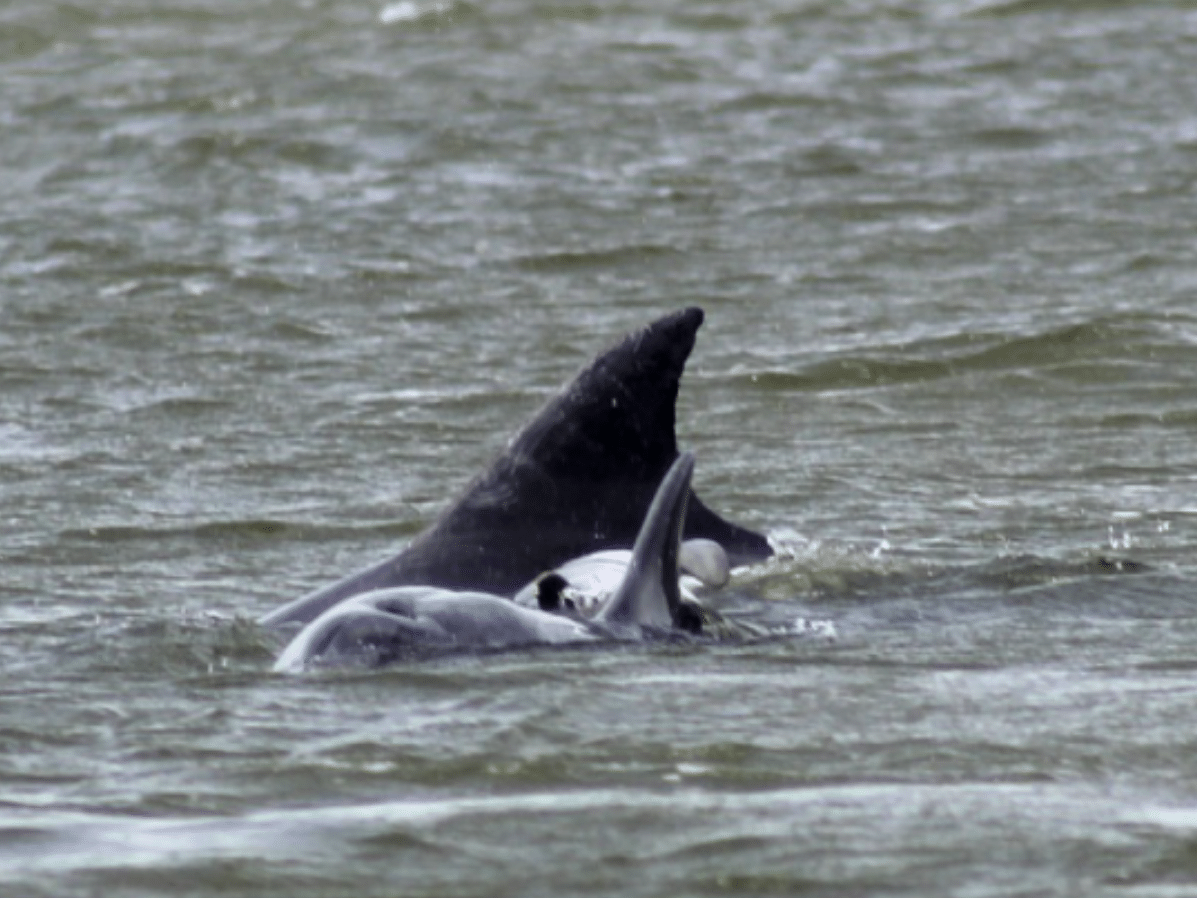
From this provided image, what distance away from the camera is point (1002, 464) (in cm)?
1133

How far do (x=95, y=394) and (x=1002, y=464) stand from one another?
4264 mm

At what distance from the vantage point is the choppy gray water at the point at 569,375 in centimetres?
574

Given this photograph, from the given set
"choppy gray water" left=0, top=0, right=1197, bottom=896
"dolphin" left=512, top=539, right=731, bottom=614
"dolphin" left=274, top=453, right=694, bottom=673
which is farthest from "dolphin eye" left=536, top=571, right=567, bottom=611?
"choppy gray water" left=0, top=0, right=1197, bottom=896

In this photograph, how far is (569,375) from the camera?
13281 millimetres

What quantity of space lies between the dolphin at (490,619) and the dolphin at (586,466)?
2.38ft

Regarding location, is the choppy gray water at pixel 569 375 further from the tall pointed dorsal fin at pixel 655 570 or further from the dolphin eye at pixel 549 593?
the dolphin eye at pixel 549 593

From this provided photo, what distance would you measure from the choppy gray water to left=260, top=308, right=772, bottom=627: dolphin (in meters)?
0.50

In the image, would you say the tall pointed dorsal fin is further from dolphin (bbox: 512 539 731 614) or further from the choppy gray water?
the choppy gray water

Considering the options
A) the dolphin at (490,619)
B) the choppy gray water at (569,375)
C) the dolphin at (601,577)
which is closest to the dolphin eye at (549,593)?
the dolphin at (601,577)

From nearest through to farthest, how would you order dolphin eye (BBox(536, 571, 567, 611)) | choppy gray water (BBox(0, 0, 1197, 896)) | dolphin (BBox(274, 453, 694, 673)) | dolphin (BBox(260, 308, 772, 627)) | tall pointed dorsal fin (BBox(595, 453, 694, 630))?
choppy gray water (BBox(0, 0, 1197, 896)) < dolphin (BBox(274, 453, 694, 673)) < tall pointed dorsal fin (BBox(595, 453, 694, 630)) < dolphin eye (BBox(536, 571, 567, 611)) < dolphin (BBox(260, 308, 772, 627))

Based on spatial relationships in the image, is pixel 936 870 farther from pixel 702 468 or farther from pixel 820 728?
pixel 702 468

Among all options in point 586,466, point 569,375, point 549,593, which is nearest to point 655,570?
point 549,593

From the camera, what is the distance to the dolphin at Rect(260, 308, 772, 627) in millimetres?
8359

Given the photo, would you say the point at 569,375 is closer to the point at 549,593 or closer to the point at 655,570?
the point at 549,593
